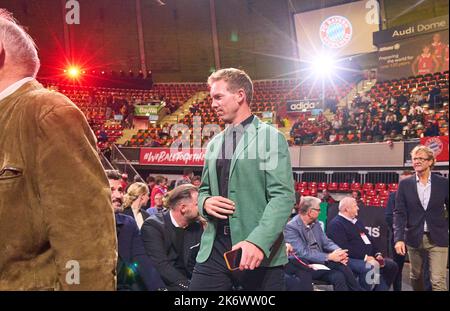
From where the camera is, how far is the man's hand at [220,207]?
2098 mm

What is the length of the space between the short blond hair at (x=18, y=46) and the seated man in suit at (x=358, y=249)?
392 centimetres

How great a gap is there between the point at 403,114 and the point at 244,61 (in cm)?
838

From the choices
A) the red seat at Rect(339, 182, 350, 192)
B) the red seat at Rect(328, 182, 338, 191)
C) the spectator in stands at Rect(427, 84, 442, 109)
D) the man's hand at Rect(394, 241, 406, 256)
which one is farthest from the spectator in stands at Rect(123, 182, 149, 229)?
the spectator in stands at Rect(427, 84, 442, 109)

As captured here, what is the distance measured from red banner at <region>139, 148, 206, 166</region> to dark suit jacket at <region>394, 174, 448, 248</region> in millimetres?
9648

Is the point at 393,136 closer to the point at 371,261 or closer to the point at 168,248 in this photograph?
the point at 371,261

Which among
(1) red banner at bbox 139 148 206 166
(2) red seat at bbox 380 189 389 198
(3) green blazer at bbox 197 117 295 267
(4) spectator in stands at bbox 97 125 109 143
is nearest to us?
(3) green blazer at bbox 197 117 295 267

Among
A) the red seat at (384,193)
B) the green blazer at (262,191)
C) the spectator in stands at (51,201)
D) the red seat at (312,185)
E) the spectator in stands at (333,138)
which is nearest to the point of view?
the spectator in stands at (51,201)

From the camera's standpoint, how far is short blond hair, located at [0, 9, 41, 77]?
3.89 feet

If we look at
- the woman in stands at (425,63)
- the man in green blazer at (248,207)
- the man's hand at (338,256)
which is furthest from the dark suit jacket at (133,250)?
the woman in stands at (425,63)

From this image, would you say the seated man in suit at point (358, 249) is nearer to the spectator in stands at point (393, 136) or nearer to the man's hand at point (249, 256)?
the man's hand at point (249, 256)

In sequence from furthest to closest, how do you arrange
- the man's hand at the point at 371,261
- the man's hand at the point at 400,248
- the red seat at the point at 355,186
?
the red seat at the point at 355,186 < the man's hand at the point at 371,261 < the man's hand at the point at 400,248

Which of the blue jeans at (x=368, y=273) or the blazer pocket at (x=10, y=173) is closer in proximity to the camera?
the blazer pocket at (x=10, y=173)

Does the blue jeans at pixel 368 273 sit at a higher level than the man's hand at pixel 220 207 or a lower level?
lower

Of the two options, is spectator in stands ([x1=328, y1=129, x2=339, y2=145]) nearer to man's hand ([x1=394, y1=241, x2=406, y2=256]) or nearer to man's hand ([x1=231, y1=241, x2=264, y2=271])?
man's hand ([x1=394, y1=241, x2=406, y2=256])
